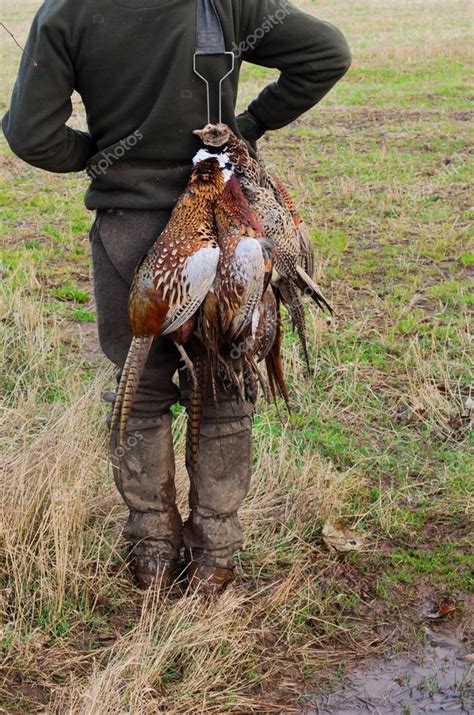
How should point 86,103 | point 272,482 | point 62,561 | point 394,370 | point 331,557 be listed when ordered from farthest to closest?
1. point 394,370
2. point 272,482
3. point 331,557
4. point 62,561
5. point 86,103

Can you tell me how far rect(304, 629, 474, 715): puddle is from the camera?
357cm

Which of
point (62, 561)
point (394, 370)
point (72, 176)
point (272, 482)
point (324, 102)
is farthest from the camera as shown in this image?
point (324, 102)

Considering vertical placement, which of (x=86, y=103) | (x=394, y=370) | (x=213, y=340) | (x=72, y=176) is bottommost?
(x=72, y=176)

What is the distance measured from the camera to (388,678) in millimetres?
3727

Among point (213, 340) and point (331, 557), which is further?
point (331, 557)

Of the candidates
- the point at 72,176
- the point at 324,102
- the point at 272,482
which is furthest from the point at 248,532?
the point at 324,102

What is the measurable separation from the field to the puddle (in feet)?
0.17

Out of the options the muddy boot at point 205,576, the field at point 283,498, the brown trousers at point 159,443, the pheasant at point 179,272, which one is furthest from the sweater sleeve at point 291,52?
the muddy boot at point 205,576

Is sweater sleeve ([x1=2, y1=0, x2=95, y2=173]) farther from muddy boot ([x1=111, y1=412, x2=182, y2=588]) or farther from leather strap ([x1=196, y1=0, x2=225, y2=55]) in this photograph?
muddy boot ([x1=111, y1=412, x2=182, y2=588])

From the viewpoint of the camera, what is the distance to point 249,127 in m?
3.92

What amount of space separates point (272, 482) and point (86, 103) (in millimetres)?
2021

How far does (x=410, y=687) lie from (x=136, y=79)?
239cm

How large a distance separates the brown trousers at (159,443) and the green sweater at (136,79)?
0.15 m

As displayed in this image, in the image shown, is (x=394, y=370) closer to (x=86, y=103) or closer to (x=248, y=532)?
(x=248, y=532)
